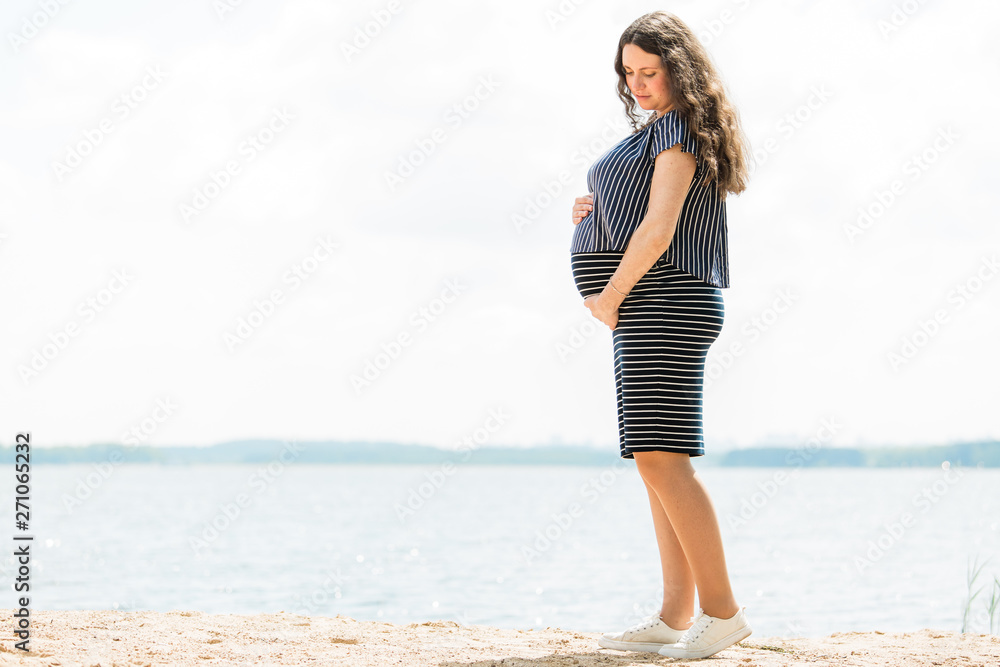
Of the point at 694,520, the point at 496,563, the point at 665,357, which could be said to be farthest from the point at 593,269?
the point at 496,563

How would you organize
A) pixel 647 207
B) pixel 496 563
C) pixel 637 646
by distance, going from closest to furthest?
pixel 647 207 → pixel 637 646 → pixel 496 563

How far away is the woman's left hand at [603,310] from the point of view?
8.93ft

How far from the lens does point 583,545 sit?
67.6ft

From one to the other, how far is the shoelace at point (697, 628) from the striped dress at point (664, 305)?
52cm

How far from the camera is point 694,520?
2656 mm

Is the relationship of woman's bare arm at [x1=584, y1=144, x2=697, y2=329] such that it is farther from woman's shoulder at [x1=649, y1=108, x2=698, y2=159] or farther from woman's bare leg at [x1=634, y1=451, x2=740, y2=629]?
woman's bare leg at [x1=634, y1=451, x2=740, y2=629]

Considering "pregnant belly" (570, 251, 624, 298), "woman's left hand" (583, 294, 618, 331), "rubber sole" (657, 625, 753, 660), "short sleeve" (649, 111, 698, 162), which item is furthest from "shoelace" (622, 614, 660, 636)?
"short sleeve" (649, 111, 698, 162)

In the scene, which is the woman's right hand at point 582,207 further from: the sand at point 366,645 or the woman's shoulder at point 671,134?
the sand at point 366,645

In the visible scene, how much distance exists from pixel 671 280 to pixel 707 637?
1096mm

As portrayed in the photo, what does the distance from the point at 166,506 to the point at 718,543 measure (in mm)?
38680

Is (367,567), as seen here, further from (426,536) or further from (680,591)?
(680,591)

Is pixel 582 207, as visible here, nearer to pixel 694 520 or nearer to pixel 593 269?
pixel 593 269

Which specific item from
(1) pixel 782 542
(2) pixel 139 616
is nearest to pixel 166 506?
(1) pixel 782 542

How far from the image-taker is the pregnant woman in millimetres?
2660
